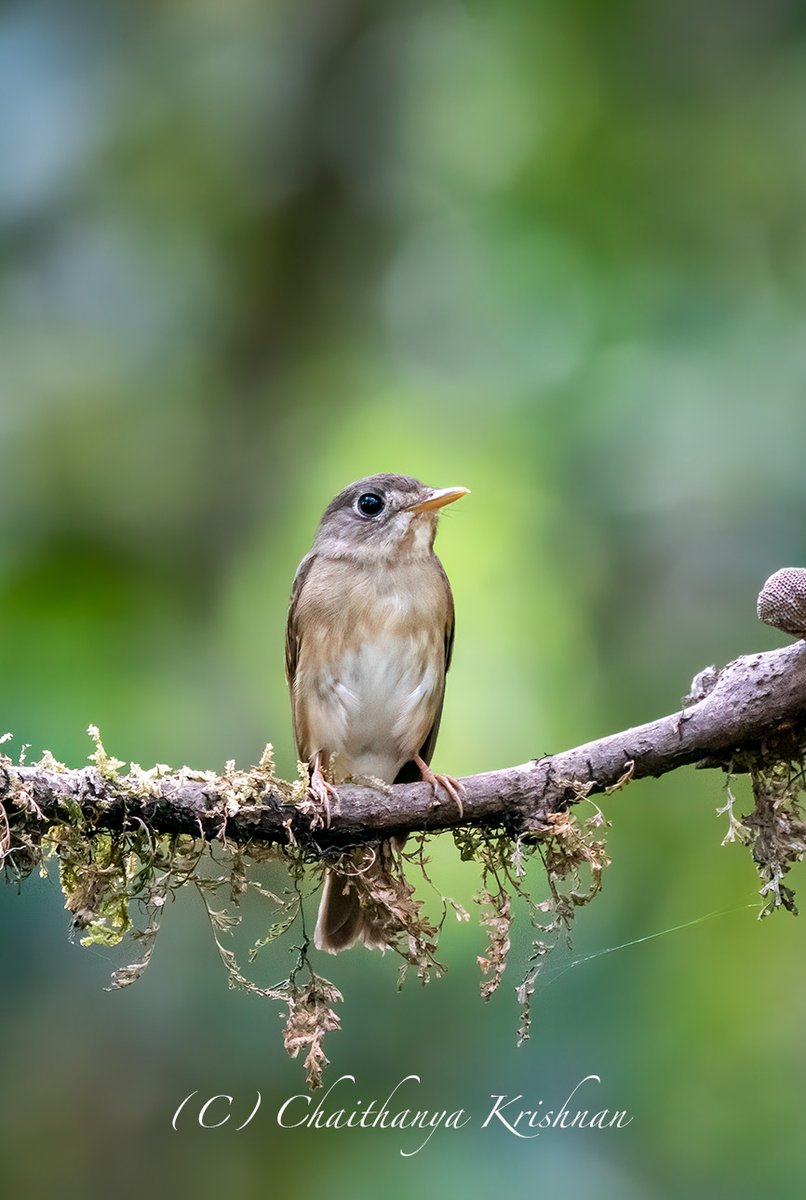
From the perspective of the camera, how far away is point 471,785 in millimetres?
2359

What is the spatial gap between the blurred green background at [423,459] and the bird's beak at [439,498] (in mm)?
501

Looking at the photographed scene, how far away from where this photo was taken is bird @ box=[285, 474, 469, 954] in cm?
329

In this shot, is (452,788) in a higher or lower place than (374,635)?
lower

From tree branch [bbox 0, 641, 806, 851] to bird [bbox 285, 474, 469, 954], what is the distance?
85 centimetres

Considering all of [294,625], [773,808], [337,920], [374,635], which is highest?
[294,625]

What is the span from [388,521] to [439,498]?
17 cm

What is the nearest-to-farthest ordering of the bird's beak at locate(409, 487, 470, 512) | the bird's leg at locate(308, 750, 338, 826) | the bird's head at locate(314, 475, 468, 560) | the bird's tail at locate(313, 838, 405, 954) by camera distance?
the bird's leg at locate(308, 750, 338, 826), the bird's tail at locate(313, 838, 405, 954), the bird's beak at locate(409, 487, 470, 512), the bird's head at locate(314, 475, 468, 560)

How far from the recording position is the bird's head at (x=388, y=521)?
3385 mm

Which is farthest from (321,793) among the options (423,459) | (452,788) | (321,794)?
(423,459)

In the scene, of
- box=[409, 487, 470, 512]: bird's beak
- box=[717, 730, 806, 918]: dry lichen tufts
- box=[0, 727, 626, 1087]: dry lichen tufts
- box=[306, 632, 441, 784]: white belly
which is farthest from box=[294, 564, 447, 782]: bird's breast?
box=[717, 730, 806, 918]: dry lichen tufts

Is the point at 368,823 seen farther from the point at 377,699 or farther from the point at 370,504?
the point at 370,504

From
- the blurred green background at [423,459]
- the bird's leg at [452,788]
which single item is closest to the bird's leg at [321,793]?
the bird's leg at [452,788]

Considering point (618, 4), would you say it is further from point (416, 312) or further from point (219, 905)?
point (219, 905)

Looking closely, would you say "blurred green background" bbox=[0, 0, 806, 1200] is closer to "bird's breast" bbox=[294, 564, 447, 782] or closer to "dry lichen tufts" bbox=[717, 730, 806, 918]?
"bird's breast" bbox=[294, 564, 447, 782]
